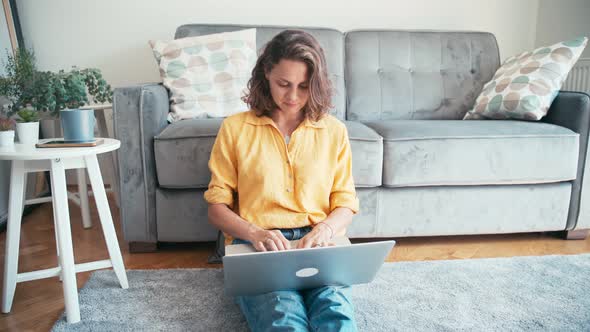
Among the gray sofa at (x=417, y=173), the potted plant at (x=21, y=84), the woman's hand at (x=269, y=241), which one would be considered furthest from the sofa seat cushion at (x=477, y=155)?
the potted plant at (x=21, y=84)

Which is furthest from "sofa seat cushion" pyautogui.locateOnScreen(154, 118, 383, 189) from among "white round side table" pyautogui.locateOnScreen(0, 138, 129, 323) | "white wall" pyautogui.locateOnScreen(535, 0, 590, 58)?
"white wall" pyautogui.locateOnScreen(535, 0, 590, 58)

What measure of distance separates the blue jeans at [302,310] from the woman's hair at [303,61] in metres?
0.42

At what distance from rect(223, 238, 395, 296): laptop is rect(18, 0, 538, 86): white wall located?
1586mm

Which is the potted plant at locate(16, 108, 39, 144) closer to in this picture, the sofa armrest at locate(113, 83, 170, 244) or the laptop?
the sofa armrest at locate(113, 83, 170, 244)

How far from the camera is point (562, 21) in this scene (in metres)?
2.28

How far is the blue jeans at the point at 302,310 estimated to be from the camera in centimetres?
78

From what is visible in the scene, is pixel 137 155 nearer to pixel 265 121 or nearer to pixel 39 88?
pixel 39 88

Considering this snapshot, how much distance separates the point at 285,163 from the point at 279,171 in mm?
25

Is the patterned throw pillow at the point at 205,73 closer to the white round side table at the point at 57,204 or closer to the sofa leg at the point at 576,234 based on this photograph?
the white round side table at the point at 57,204

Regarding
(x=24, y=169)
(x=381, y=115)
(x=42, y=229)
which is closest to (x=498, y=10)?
(x=381, y=115)

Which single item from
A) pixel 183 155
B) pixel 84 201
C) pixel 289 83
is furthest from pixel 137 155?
pixel 289 83

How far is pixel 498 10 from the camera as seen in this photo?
2316 millimetres

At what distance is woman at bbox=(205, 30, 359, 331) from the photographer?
92cm

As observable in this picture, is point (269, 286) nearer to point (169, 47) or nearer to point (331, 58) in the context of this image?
point (169, 47)
